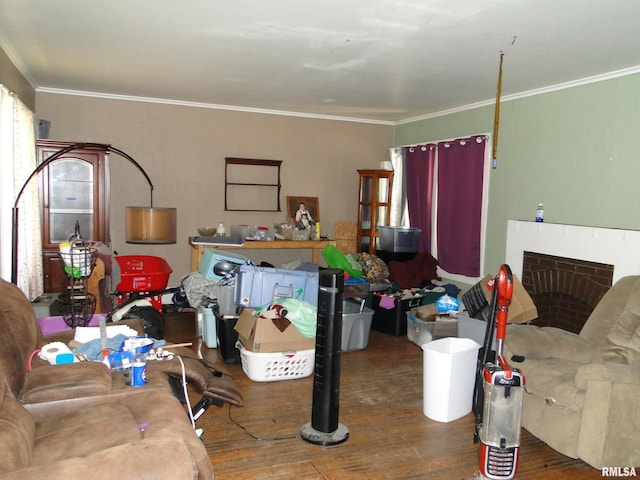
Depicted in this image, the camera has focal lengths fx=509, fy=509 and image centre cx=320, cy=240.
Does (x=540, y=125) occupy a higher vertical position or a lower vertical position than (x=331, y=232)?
higher

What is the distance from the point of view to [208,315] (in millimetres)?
4324

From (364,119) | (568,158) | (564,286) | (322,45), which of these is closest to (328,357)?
(322,45)

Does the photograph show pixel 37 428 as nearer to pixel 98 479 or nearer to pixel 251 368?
pixel 98 479

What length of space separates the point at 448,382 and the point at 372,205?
3602 millimetres

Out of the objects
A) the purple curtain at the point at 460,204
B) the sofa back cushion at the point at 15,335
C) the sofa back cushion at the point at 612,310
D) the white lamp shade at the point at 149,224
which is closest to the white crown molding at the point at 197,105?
the purple curtain at the point at 460,204

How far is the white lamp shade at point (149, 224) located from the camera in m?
3.69

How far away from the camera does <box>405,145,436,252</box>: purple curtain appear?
6.11m

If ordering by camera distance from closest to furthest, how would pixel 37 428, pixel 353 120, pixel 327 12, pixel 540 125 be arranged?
pixel 37 428 → pixel 327 12 → pixel 540 125 → pixel 353 120

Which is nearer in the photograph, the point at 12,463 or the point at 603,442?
the point at 12,463

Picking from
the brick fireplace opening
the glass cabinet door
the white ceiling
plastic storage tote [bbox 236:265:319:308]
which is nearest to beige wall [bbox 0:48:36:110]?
the white ceiling

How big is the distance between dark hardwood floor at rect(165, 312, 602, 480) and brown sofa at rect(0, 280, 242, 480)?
1.28 feet

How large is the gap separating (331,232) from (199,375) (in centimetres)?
444

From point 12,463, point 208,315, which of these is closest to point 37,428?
point 12,463

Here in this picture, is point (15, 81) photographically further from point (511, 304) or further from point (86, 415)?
point (511, 304)
